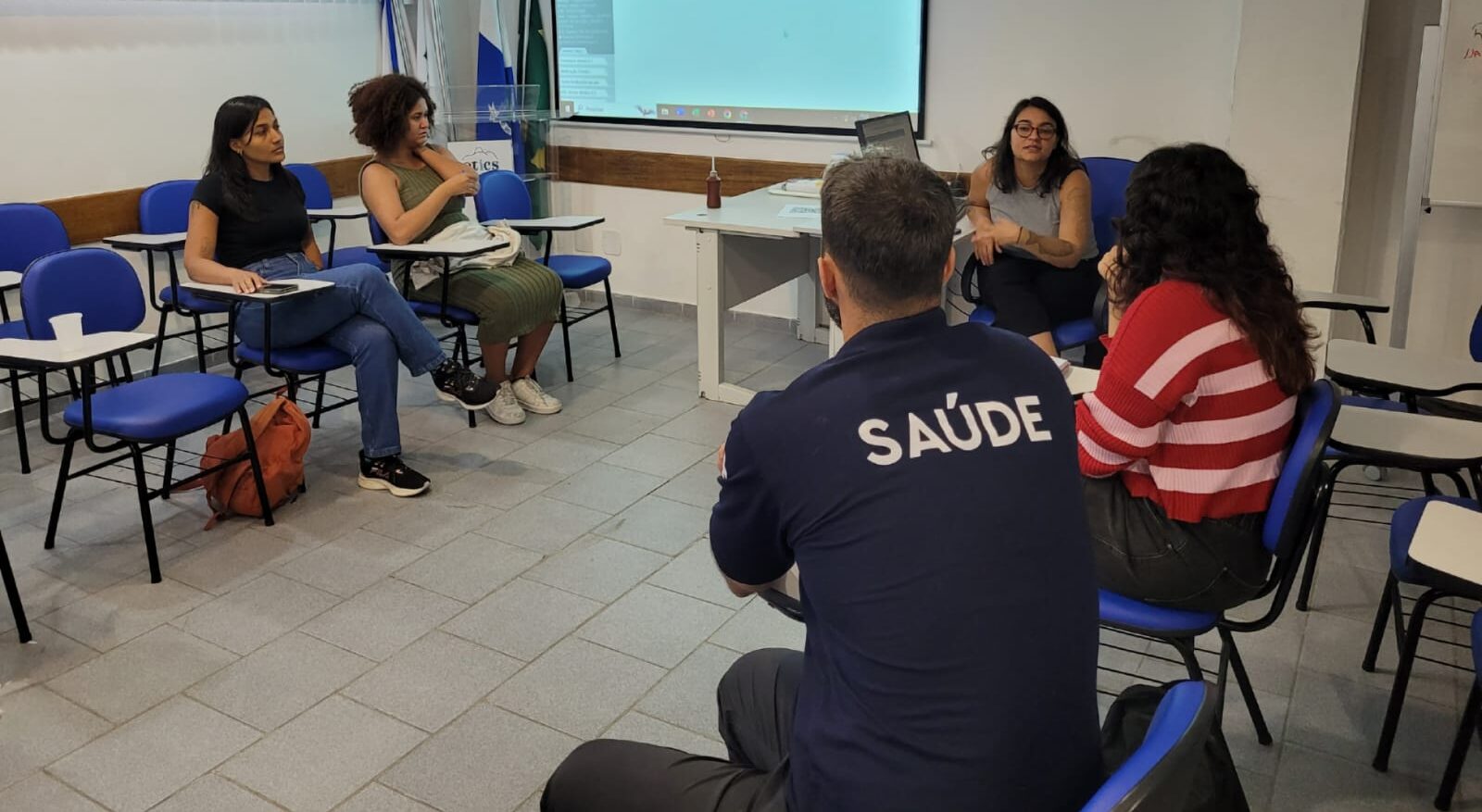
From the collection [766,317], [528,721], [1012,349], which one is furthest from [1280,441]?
[766,317]

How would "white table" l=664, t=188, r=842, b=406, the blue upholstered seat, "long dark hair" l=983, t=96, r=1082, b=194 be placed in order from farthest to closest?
1. "white table" l=664, t=188, r=842, b=406
2. "long dark hair" l=983, t=96, r=1082, b=194
3. the blue upholstered seat

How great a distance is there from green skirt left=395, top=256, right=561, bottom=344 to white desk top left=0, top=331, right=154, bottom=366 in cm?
125

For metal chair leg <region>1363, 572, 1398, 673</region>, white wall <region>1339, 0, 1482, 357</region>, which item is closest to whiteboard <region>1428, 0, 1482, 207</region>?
white wall <region>1339, 0, 1482, 357</region>

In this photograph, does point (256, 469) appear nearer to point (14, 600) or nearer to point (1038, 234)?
point (14, 600)

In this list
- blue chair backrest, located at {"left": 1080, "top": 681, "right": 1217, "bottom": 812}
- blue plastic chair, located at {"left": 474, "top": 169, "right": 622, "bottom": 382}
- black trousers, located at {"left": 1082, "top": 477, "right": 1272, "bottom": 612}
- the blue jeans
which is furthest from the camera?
blue plastic chair, located at {"left": 474, "top": 169, "right": 622, "bottom": 382}

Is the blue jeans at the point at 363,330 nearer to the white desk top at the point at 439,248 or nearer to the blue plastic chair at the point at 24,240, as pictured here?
the white desk top at the point at 439,248

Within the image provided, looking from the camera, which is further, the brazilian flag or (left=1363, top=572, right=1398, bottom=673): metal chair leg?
the brazilian flag

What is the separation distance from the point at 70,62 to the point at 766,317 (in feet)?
9.88

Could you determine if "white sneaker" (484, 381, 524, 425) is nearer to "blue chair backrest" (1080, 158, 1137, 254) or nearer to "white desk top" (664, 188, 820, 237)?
"white desk top" (664, 188, 820, 237)

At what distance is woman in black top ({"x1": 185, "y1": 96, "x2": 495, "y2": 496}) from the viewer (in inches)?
139

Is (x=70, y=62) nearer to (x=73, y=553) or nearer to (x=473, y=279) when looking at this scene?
(x=473, y=279)

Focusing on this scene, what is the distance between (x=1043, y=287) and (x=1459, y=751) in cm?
216

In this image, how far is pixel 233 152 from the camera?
3.67 metres

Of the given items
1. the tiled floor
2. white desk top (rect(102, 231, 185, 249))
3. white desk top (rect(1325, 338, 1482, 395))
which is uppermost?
white desk top (rect(102, 231, 185, 249))
